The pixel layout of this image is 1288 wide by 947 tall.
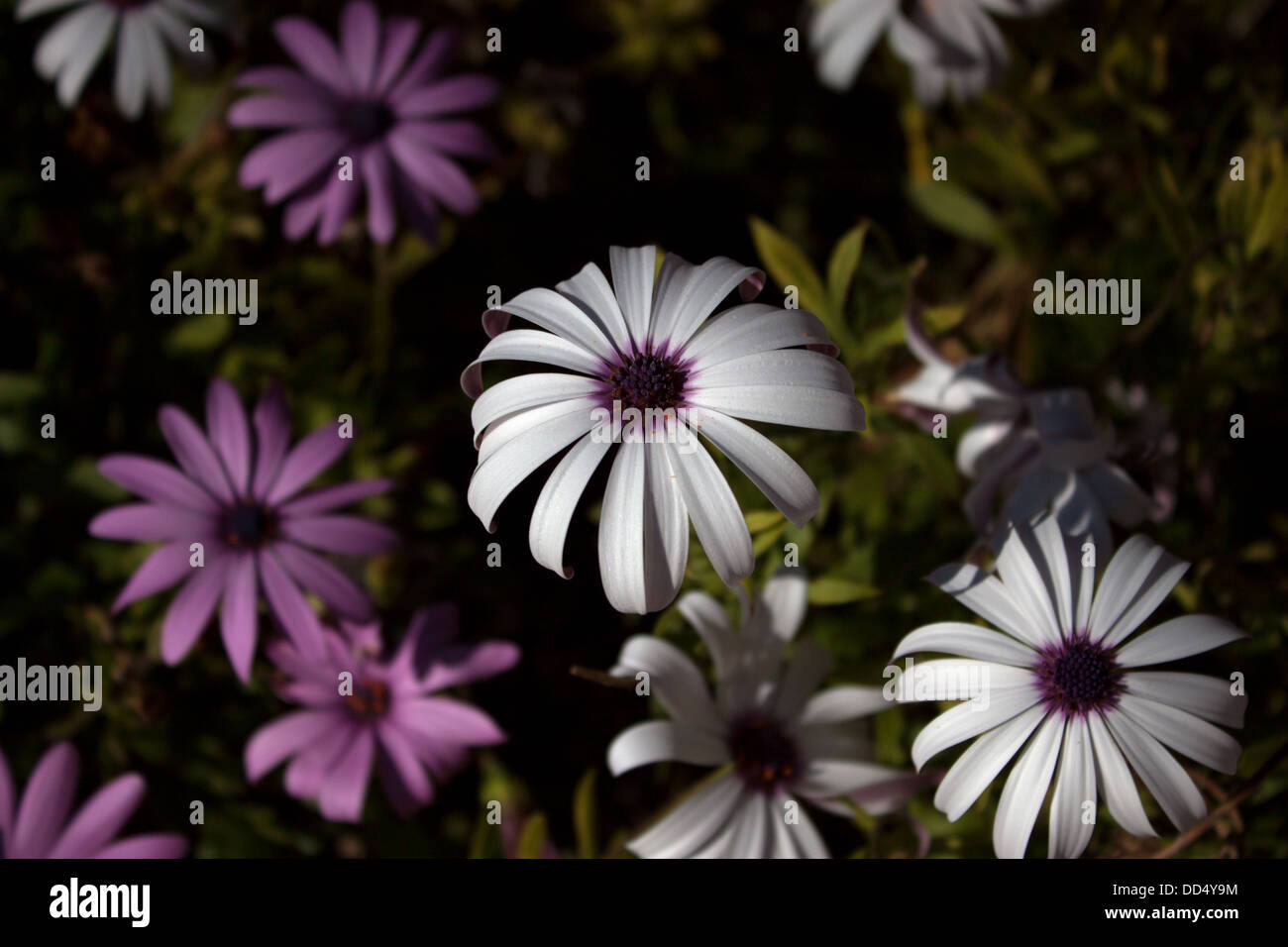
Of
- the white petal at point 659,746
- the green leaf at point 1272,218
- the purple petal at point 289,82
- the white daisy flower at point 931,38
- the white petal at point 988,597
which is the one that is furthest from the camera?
the white daisy flower at point 931,38

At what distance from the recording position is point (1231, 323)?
7.65 feet

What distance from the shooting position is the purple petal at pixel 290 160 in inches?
90.0

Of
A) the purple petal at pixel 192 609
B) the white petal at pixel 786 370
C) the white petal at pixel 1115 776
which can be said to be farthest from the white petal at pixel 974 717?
the purple petal at pixel 192 609

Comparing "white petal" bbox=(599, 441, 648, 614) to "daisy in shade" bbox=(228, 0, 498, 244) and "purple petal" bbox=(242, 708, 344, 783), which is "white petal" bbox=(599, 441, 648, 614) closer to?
"purple petal" bbox=(242, 708, 344, 783)

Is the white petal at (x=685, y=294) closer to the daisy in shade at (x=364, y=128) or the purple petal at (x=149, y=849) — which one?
the daisy in shade at (x=364, y=128)

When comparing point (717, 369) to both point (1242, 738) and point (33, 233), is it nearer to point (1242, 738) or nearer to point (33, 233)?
point (1242, 738)

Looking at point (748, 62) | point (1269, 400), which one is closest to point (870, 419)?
point (1269, 400)

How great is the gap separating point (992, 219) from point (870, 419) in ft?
3.59

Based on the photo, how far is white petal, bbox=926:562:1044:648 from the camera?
1688mm

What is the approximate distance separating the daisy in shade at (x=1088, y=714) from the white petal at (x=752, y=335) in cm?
47

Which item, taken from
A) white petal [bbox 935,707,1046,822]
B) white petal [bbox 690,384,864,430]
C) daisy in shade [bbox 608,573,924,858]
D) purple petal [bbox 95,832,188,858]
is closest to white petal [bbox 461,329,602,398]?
white petal [bbox 690,384,864,430]

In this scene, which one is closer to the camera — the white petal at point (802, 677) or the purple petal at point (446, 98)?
the white petal at point (802, 677)

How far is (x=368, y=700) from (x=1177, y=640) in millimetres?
1497

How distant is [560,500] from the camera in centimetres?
150
